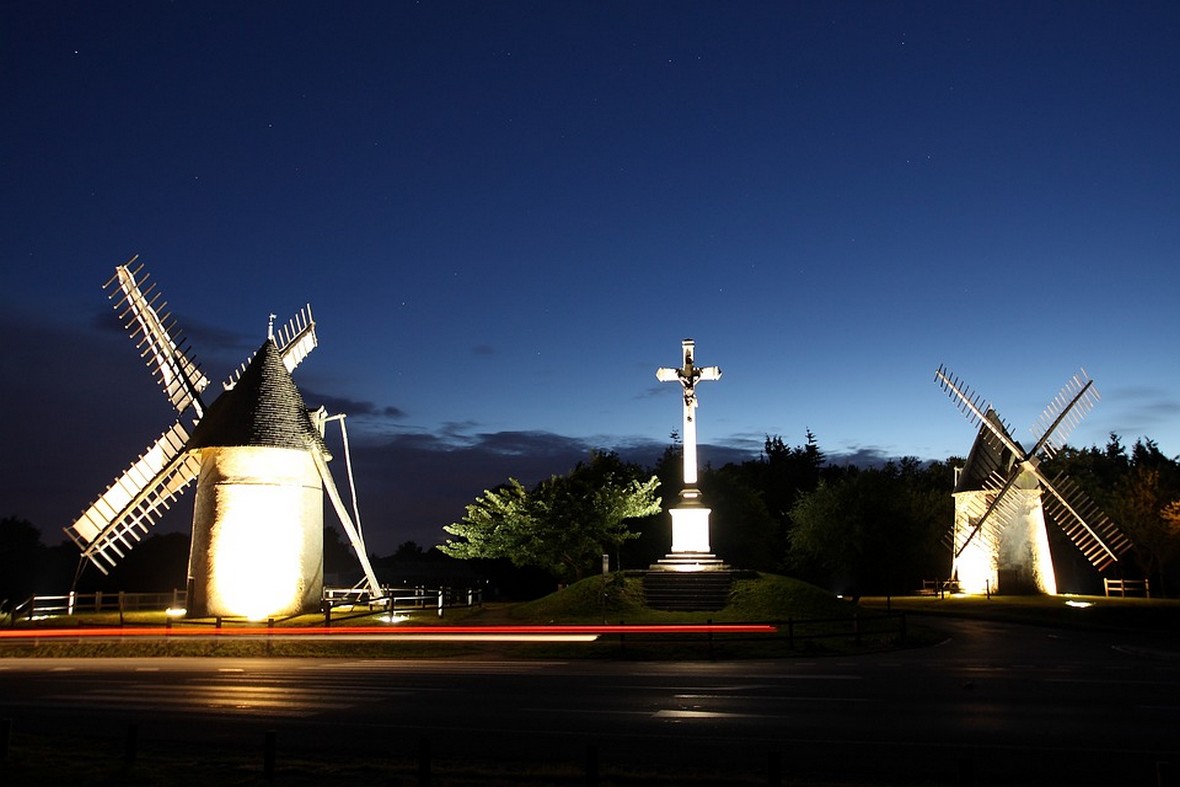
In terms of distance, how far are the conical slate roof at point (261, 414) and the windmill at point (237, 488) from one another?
52mm

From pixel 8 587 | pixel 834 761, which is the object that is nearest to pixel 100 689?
pixel 834 761

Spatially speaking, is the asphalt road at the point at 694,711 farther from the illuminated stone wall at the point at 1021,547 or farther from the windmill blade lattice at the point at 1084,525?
the illuminated stone wall at the point at 1021,547

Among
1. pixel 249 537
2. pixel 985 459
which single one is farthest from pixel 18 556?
pixel 985 459

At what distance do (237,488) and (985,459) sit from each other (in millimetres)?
46355

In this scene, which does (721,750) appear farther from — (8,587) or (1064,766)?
(8,587)

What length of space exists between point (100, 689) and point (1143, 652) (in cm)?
2576

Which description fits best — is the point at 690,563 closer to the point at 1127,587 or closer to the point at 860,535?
the point at 860,535

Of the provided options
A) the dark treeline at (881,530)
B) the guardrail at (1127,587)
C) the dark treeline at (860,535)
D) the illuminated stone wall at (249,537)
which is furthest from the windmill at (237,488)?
A: the guardrail at (1127,587)

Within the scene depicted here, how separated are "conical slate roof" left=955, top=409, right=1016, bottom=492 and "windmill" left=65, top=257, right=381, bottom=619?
1551 inches

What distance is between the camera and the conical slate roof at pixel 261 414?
39469 millimetres

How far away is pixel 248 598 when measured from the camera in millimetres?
38438

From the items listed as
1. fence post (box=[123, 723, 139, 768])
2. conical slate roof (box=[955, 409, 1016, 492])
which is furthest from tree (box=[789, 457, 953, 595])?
fence post (box=[123, 723, 139, 768])

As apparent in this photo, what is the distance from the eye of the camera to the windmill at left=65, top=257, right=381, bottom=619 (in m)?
38.7

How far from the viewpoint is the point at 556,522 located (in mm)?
49188
